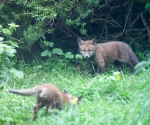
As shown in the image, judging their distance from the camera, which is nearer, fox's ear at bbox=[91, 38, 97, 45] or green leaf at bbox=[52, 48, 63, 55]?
fox's ear at bbox=[91, 38, 97, 45]

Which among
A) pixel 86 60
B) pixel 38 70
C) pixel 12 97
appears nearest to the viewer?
pixel 12 97

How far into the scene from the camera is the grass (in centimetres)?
508

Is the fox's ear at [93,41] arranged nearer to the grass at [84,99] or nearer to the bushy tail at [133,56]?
the grass at [84,99]

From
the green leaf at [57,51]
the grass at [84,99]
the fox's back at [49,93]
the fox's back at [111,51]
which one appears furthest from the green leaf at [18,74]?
the fox's back at [111,51]

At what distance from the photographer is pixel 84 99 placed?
7145 mm

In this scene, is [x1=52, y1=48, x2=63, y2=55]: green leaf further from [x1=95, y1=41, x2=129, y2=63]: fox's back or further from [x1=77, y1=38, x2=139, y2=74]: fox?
[x1=95, y1=41, x2=129, y2=63]: fox's back

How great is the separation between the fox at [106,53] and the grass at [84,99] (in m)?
0.32

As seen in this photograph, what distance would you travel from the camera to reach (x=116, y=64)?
1055cm

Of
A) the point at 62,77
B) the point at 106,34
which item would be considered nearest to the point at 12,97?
the point at 62,77

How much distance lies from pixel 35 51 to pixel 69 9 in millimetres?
1461

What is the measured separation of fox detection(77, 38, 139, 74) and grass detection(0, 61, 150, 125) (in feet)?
1.04

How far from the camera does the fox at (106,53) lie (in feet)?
32.8

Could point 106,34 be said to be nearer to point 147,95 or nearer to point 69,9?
point 69,9

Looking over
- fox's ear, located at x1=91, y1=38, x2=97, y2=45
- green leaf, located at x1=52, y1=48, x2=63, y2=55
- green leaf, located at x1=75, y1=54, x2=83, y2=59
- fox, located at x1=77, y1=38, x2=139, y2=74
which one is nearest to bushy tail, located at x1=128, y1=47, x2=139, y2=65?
fox, located at x1=77, y1=38, x2=139, y2=74
